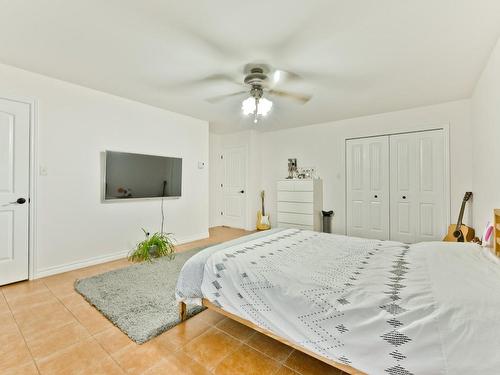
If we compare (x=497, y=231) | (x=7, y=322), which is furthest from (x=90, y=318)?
(x=497, y=231)

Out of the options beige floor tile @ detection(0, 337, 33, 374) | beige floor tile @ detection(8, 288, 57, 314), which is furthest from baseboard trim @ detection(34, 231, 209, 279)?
beige floor tile @ detection(0, 337, 33, 374)

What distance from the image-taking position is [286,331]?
1.36 metres

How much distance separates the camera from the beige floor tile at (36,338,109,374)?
4.68 ft

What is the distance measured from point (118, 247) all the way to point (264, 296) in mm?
2869

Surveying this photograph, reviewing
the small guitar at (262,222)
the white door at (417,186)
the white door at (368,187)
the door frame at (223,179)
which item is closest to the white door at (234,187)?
the door frame at (223,179)

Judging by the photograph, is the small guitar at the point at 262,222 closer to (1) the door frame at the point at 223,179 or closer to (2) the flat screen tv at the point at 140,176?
(1) the door frame at the point at 223,179

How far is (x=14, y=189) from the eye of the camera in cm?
262

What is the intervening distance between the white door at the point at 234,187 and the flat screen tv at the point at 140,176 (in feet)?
5.78

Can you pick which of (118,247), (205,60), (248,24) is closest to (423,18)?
(248,24)

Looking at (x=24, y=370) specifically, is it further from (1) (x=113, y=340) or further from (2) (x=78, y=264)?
(2) (x=78, y=264)

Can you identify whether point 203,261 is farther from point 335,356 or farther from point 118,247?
point 118,247

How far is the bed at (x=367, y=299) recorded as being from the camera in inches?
38.2

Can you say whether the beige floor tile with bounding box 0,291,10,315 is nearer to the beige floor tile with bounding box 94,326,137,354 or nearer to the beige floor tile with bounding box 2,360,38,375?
the beige floor tile with bounding box 2,360,38,375

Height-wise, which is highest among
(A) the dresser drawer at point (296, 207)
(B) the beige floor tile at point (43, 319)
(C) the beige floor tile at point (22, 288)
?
(A) the dresser drawer at point (296, 207)
